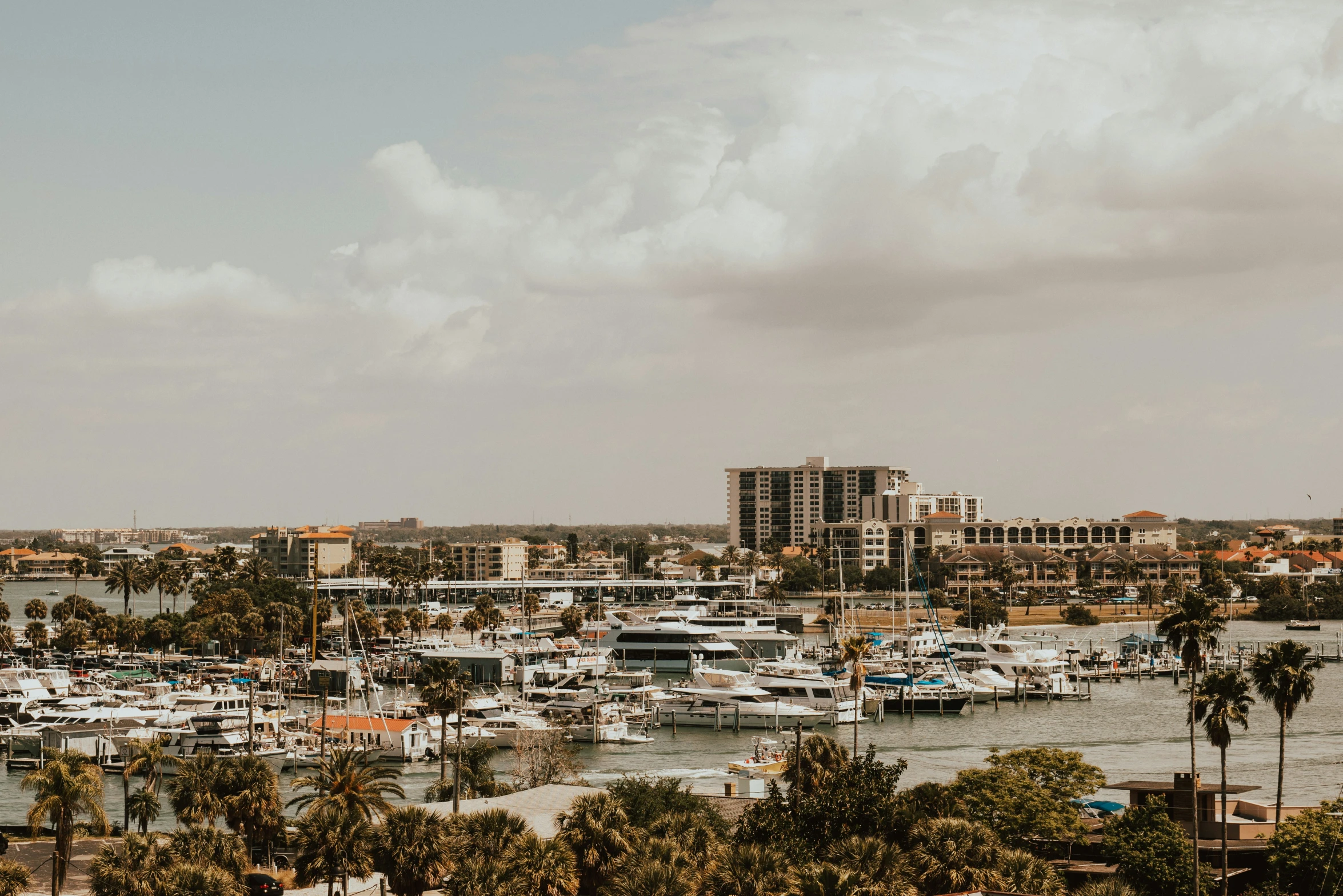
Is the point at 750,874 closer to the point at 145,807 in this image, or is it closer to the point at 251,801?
the point at 251,801

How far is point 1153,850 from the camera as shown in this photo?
37.7 metres

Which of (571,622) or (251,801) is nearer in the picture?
(251,801)

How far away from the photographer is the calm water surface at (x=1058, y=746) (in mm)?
62406

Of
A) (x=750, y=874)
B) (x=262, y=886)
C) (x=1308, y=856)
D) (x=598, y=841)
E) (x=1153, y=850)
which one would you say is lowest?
(x=262, y=886)

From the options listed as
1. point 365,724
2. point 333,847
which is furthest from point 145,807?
point 365,724

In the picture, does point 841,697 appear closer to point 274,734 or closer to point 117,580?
point 274,734

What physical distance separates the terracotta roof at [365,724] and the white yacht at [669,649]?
152 feet

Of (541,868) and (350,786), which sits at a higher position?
(350,786)

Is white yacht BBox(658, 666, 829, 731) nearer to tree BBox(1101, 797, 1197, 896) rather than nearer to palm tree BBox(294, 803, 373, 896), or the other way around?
tree BBox(1101, 797, 1197, 896)

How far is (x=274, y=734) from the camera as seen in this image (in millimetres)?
69688

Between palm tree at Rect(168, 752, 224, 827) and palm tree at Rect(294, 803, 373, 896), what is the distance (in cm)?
649

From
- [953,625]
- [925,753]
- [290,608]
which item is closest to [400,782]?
[925,753]

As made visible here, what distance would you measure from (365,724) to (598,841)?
39.5 m

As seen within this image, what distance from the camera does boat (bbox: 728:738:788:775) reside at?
6091 cm
